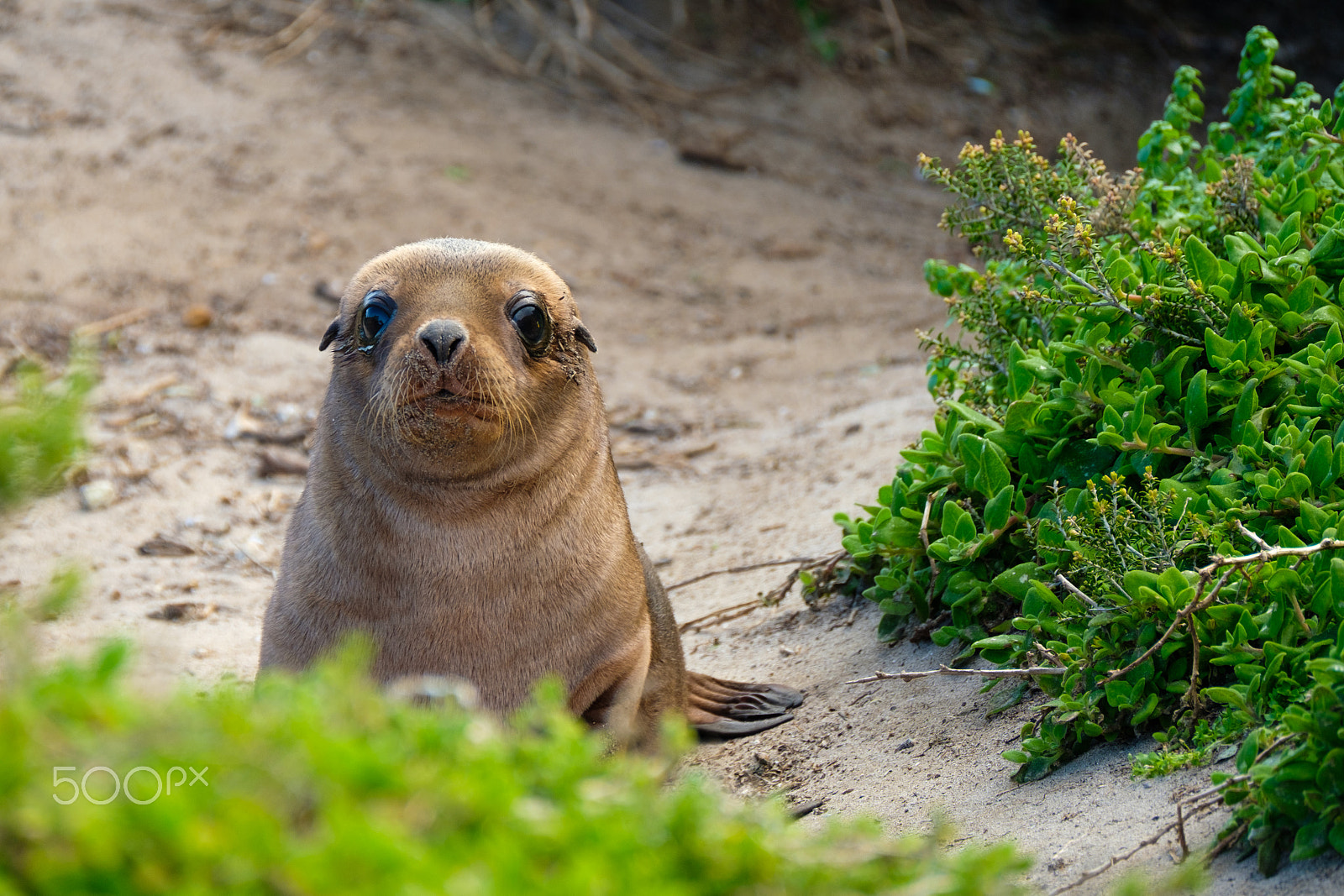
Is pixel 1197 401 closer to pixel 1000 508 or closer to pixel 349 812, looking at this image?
pixel 1000 508

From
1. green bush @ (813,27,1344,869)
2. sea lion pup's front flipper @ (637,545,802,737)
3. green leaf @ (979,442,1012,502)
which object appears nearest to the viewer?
green bush @ (813,27,1344,869)

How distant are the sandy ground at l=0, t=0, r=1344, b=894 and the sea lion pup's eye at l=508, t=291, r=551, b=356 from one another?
122 centimetres

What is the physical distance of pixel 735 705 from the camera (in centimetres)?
363

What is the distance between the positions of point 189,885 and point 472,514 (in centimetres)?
209

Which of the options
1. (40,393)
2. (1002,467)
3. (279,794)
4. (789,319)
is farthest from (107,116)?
(279,794)

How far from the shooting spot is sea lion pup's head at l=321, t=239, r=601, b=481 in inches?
116

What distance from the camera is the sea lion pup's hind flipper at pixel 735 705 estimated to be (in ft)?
11.5

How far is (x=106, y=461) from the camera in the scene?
5.77 metres

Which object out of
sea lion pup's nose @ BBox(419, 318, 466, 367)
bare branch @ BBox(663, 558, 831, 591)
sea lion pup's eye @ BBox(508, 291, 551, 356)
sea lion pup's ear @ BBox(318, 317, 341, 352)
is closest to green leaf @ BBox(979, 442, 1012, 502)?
bare branch @ BBox(663, 558, 831, 591)

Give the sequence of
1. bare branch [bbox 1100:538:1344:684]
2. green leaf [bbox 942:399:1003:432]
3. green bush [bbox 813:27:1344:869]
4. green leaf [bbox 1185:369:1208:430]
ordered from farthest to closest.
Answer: green leaf [bbox 942:399:1003:432] < green leaf [bbox 1185:369:1208:430] < green bush [bbox 813:27:1344:869] < bare branch [bbox 1100:538:1344:684]

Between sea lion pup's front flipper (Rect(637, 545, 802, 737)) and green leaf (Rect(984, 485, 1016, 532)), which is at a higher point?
green leaf (Rect(984, 485, 1016, 532))

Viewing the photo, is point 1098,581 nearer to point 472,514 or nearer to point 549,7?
point 472,514

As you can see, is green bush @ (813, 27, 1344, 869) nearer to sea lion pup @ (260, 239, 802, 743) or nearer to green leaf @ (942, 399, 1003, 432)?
green leaf @ (942, 399, 1003, 432)

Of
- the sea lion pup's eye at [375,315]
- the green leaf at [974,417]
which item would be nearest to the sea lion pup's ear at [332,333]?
the sea lion pup's eye at [375,315]
